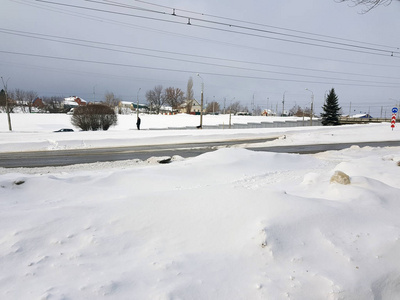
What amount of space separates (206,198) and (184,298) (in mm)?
1841

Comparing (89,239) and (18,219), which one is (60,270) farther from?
(18,219)

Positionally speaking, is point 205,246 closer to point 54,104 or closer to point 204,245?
point 204,245

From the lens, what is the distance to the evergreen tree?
60.8 meters

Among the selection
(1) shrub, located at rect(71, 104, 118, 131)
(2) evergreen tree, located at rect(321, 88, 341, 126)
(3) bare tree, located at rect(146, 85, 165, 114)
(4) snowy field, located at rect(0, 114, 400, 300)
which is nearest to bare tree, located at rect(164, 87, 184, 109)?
(3) bare tree, located at rect(146, 85, 165, 114)

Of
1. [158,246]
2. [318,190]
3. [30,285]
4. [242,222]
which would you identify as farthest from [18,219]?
[318,190]

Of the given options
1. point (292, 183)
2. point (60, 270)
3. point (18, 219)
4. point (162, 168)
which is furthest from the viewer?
point (162, 168)

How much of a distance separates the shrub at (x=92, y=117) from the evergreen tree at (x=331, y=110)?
150 feet

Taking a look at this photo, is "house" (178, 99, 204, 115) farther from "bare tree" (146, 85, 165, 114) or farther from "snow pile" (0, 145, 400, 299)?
"snow pile" (0, 145, 400, 299)

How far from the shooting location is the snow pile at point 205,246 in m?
2.60

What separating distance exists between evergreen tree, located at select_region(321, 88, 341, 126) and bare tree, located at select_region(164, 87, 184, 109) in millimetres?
66230

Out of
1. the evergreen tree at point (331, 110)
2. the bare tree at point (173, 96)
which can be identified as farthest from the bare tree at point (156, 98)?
the evergreen tree at point (331, 110)

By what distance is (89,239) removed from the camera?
319cm

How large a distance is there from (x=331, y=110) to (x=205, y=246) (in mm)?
65101

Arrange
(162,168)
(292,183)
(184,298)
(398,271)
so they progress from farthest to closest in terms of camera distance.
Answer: (162,168), (292,183), (398,271), (184,298)
